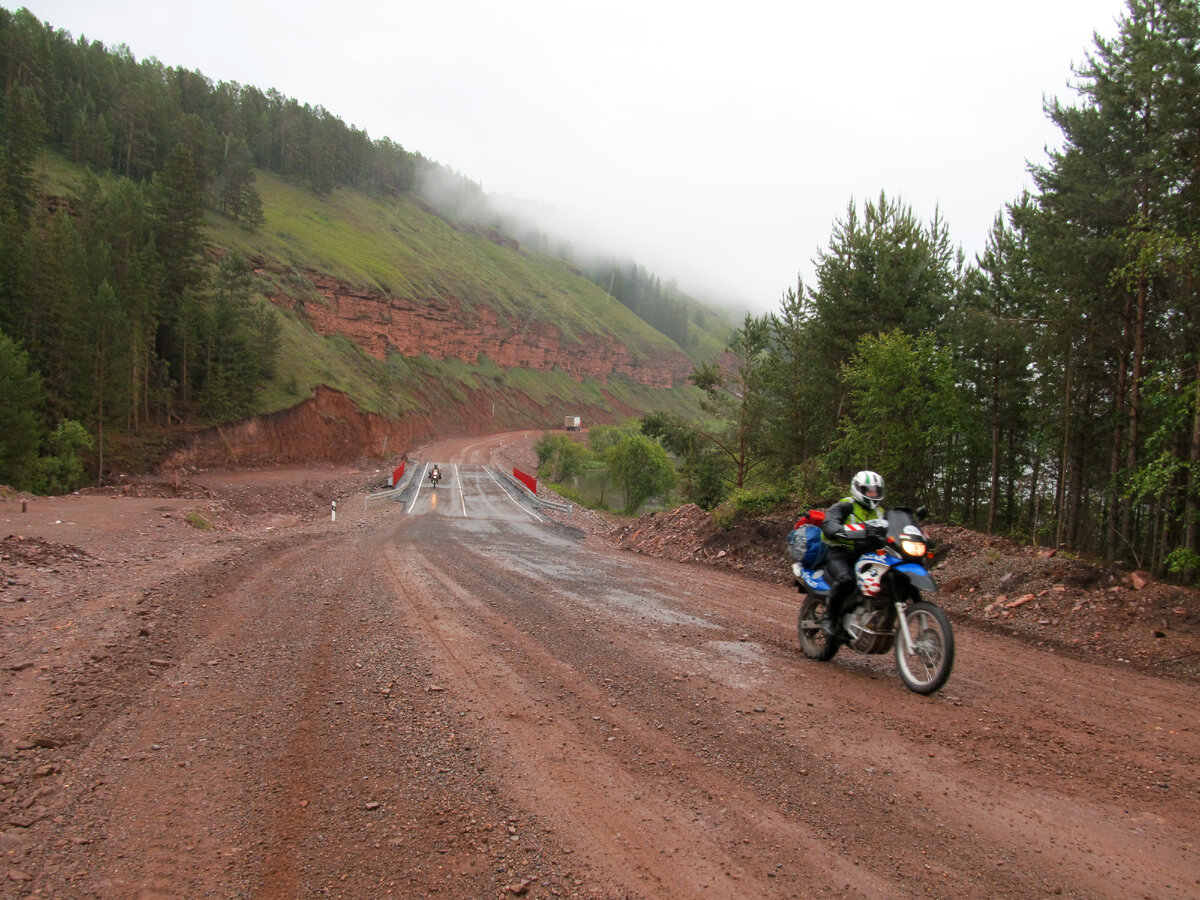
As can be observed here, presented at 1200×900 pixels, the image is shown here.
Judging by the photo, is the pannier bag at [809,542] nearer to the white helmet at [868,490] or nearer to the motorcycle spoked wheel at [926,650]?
the white helmet at [868,490]

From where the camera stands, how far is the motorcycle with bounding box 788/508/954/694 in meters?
5.32

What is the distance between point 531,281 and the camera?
488 feet

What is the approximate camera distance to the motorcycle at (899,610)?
5316 mm

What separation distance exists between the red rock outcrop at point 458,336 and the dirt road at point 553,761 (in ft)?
221

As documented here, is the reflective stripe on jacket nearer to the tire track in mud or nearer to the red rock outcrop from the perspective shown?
the tire track in mud

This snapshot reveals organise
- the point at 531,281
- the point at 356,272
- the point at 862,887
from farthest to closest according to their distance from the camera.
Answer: the point at 531,281 → the point at 356,272 → the point at 862,887

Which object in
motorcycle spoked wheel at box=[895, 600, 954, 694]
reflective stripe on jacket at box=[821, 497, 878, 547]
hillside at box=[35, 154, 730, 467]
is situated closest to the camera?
motorcycle spoked wheel at box=[895, 600, 954, 694]

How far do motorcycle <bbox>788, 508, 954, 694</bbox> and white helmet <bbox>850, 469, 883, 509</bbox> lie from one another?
22cm

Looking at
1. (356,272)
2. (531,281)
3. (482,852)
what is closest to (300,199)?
(356,272)

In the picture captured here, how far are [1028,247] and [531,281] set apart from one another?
460 ft

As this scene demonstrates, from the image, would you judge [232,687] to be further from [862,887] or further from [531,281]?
[531,281]

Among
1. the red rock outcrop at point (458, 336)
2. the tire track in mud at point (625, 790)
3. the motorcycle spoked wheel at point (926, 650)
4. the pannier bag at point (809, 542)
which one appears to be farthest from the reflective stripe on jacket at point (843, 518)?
the red rock outcrop at point (458, 336)

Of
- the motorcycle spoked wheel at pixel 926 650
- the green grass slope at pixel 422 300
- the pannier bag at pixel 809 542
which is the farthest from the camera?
the green grass slope at pixel 422 300

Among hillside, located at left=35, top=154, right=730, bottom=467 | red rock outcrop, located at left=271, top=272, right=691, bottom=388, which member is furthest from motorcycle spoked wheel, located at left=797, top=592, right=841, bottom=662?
red rock outcrop, located at left=271, top=272, right=691, bottom=388
